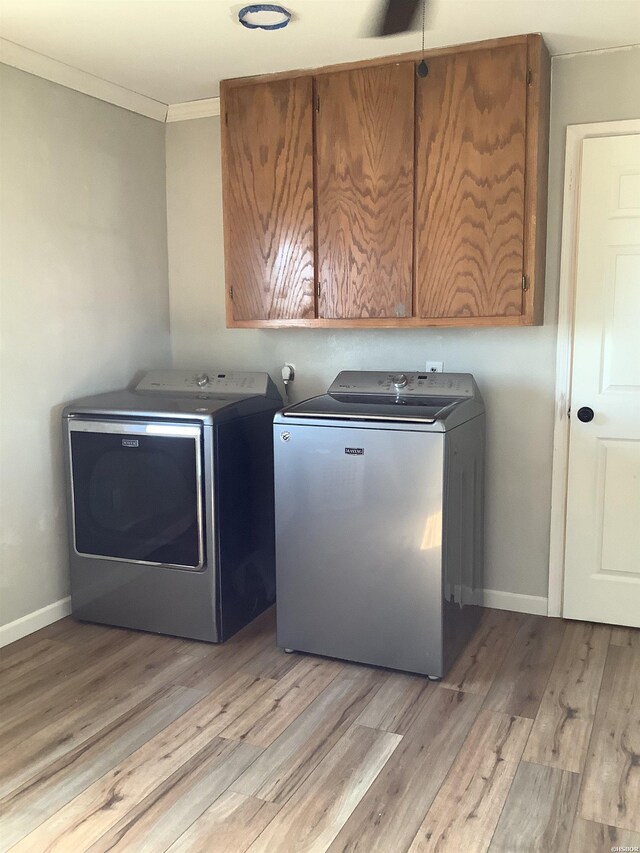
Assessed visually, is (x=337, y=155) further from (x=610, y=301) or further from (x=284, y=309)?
(x=610, y=301)

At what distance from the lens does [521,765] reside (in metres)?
2.14

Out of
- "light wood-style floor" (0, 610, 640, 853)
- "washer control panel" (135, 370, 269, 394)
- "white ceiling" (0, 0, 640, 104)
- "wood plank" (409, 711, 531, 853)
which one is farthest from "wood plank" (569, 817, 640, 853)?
"white ceiling" (0, 0, 640, 104)

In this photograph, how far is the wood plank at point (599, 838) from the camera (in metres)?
1.81

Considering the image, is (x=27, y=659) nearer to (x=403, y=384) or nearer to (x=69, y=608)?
(x=69, y=608)

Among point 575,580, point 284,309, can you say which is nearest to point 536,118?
point 284,309

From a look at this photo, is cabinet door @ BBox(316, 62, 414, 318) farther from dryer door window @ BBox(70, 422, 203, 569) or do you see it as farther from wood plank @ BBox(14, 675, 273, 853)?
wood plank @ BBox(14, 675, 273, 853)

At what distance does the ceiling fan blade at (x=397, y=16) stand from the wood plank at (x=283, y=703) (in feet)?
7.35

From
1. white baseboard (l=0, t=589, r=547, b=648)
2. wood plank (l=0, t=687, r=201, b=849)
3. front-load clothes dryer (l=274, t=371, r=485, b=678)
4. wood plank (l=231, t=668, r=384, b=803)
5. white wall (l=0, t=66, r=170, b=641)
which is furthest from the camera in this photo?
white baseboard (l=0, t=589, r=547, b=648)

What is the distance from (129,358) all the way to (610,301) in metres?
2.07

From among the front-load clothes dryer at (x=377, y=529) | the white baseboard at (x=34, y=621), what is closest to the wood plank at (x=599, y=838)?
the front-load clothes dryer at (x=377, y=529)

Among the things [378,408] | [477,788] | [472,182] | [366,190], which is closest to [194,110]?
[366,190]

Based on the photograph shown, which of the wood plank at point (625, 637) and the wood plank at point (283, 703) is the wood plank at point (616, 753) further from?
the wood plank at point (283, 703)

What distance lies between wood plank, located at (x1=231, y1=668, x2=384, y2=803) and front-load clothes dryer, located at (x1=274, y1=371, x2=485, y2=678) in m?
0.14

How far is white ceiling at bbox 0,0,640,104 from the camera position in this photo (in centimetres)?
242
